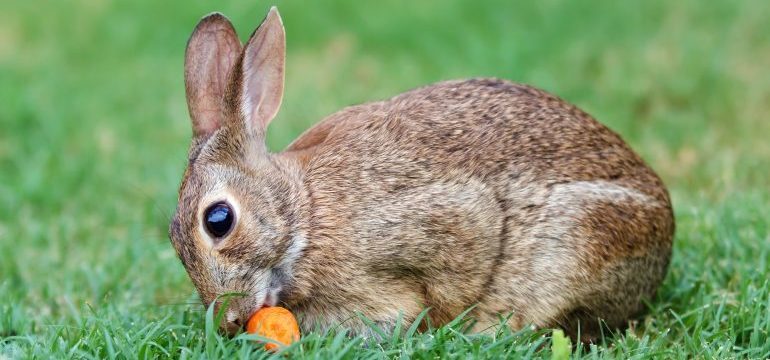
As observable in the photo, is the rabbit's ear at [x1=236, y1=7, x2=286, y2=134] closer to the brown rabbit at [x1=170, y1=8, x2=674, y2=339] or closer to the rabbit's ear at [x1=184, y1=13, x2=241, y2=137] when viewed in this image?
the brown rabbit at [x1=170, y1=8, x2=674, y2=339]

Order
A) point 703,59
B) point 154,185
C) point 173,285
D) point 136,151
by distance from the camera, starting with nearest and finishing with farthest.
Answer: point 173,285
point 154,185
point 136,151
point 703,59

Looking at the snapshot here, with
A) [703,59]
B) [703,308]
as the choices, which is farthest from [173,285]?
[703,59]

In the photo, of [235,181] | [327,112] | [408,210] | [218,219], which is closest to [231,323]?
[218,219]

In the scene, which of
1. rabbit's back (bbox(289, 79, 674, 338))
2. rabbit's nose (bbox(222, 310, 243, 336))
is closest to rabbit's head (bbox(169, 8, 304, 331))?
rabbit's nose (bbox(222, 310, 243, 336))

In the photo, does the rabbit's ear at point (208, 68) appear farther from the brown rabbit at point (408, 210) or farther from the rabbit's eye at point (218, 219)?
the rabbit's eye at point (218, 219)

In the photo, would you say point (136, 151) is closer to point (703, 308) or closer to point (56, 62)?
point (56, 62)

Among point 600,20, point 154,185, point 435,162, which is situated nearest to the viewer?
point 435,162

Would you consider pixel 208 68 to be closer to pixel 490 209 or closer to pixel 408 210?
pixel 408 210
